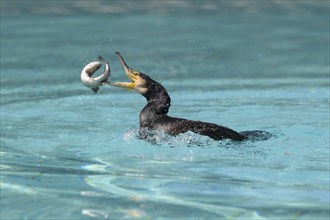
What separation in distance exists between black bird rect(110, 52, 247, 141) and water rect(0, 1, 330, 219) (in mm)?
89

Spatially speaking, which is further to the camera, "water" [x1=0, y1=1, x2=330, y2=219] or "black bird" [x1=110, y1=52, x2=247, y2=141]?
"black bird" [x1=110, y1=52, x2=247, y2=141]

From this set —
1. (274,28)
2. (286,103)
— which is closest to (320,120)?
(286,103)

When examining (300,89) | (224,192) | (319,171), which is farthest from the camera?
(300,89)

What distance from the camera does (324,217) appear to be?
599 centimetres

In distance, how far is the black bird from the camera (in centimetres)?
802

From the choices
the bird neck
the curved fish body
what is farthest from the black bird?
the curved fish body

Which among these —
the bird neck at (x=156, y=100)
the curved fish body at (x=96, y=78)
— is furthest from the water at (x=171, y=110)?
the curved fish body at (x=96, y=78)

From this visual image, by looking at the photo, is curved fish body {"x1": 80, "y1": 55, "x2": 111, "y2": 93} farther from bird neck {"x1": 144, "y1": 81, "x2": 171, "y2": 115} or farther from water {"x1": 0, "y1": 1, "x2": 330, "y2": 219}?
water {"x1": 0, "y1": 1, "x2": 330, "y2": 219}

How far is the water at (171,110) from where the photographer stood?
6.49 metres

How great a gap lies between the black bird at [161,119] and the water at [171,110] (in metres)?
0.09

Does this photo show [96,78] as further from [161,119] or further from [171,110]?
[171,110]

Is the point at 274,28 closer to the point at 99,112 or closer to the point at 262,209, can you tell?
the point at 99,112

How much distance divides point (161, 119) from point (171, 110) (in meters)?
2.08

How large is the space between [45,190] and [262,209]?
1523 mm
